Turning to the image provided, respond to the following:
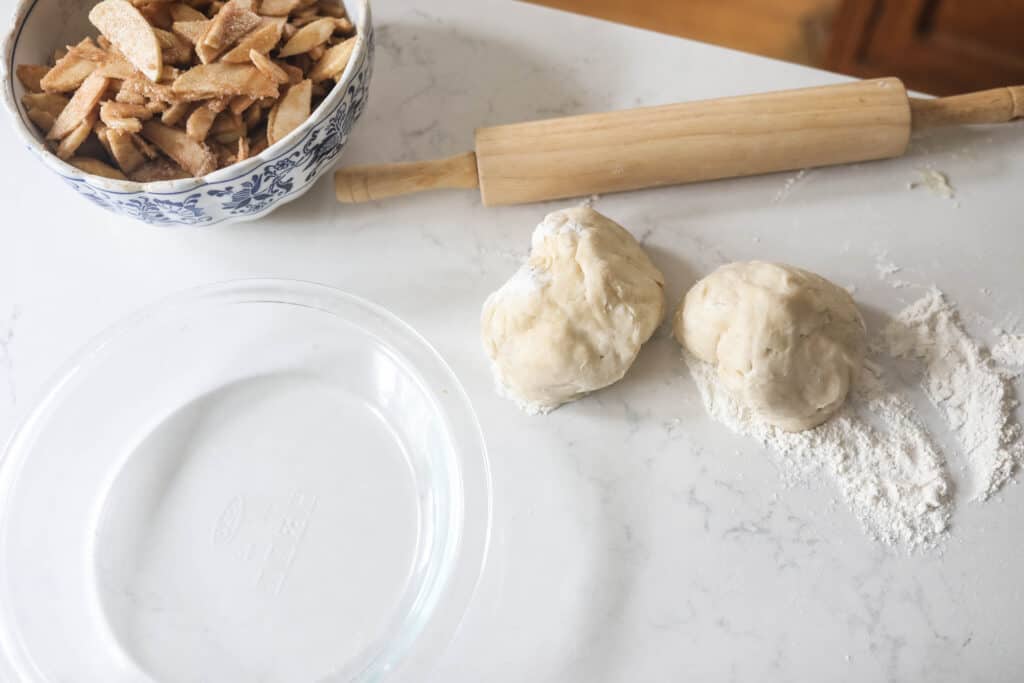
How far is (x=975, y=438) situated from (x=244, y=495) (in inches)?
28.2

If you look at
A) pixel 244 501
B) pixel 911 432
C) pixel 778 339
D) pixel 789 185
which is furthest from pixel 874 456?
pixel 244 501

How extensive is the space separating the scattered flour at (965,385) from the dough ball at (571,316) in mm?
253

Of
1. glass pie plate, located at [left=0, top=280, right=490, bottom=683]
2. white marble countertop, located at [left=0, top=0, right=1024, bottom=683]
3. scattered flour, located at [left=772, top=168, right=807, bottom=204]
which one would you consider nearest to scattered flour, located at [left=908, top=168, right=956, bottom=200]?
white marble countertop, located at [left=0, top=0, right=1024, bottom=683]

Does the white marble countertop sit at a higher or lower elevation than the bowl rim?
lower

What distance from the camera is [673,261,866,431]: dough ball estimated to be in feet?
2.63

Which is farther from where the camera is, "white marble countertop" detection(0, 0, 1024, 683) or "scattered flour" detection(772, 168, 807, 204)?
"scattered flour" detection(772, 168, 807, 204)

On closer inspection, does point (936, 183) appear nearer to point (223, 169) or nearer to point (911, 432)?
point (911, 432)

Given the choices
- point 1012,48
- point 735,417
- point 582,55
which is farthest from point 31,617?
point 1012,48

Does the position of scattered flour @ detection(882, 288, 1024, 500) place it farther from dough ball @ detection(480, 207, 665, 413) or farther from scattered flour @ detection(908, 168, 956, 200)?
dough ball @ detection(480, 207, 665, 413)

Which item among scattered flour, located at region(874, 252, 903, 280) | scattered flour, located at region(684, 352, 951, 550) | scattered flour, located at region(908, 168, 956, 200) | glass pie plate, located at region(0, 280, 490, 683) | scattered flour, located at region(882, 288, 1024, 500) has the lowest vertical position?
glass pie plate, located at region(0, 280, 490, 683)

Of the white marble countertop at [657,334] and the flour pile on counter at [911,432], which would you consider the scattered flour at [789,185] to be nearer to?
the white marble countertop at [657,334]

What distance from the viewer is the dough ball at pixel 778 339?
0.80 m

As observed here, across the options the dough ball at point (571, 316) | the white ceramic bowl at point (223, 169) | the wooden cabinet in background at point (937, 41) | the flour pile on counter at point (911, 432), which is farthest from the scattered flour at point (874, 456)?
the wooden cabinet in background at point (937, 41)

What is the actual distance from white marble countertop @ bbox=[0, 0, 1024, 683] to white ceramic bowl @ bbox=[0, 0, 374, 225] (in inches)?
4.6
